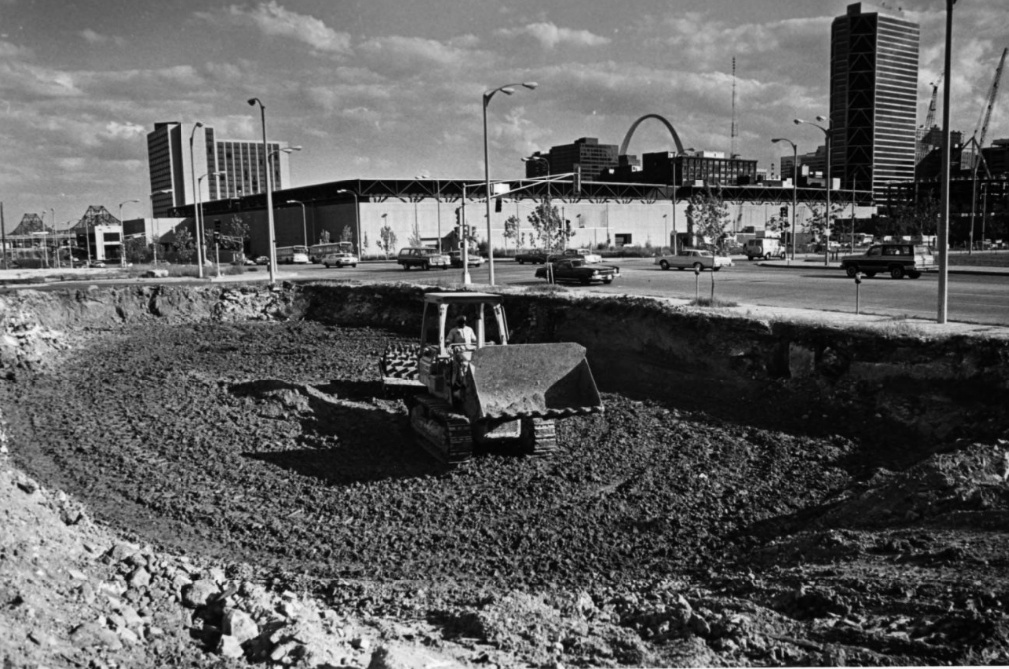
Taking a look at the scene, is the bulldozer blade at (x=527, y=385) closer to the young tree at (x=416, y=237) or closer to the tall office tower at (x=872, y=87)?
the tall office tower at (x=872, y=87)

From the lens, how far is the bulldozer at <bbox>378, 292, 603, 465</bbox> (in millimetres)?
12320

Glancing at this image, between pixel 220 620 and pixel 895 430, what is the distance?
1226 cm

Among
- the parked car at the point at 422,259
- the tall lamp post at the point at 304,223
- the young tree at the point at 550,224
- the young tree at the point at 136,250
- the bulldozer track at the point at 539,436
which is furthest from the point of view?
the young tree at the point at 136,250

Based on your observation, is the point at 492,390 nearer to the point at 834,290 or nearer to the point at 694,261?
the point at 834,290

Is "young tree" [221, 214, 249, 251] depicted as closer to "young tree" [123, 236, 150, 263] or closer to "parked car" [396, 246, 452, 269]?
"young tree" [123, 236, 150, 263]

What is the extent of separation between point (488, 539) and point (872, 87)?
151 ft

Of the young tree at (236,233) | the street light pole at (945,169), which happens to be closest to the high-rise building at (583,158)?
the young tree at (236,233)

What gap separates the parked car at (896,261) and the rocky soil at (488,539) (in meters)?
24.2

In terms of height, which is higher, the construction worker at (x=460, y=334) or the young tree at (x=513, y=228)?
the young tree at (x=513, y=228)

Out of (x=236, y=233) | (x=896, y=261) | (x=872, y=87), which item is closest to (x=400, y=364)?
(x=896, y=261)

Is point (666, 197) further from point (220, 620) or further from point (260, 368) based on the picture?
point (220, 620)

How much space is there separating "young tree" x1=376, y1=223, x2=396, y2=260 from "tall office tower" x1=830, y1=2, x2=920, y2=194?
49340mm

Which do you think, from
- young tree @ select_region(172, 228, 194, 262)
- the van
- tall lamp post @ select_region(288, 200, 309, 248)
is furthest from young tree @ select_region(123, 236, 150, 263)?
the van

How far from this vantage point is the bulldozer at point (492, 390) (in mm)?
12320
